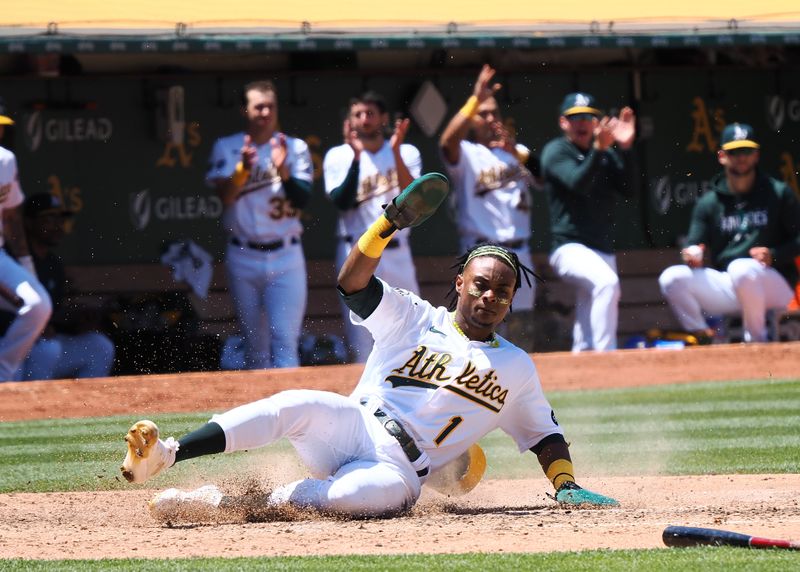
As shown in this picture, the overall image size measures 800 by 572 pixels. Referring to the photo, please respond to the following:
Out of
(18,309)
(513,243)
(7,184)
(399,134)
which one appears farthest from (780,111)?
(18,309)

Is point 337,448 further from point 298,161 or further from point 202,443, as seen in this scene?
point 298,161

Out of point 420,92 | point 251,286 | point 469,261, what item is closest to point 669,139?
point 420,92

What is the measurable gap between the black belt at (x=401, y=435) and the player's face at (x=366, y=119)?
5849 millimetres

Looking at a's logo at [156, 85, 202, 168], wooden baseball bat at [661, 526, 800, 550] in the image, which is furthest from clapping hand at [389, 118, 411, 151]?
wooden baseball bat at [661, 526, 800, 550]

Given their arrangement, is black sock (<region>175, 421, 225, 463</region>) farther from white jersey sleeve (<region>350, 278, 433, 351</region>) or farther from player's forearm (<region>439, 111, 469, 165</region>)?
player's forearm (<region>439, 111, 469, 165</region>)

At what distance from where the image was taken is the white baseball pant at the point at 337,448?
5.01 m

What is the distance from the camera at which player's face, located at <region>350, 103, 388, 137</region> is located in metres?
10.9

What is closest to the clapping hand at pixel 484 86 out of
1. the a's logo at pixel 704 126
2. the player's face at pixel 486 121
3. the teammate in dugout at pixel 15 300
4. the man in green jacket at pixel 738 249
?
the player's face at pixel 486 121

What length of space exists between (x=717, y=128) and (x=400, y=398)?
970 cm

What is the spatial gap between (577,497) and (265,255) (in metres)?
5.79

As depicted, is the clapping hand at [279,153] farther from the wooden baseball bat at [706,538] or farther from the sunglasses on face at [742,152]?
the wooden baseball bat at [706,538]

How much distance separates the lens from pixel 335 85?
13414mm

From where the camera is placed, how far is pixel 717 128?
14250mm

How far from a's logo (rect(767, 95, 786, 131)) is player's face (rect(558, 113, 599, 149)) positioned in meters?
3.72
